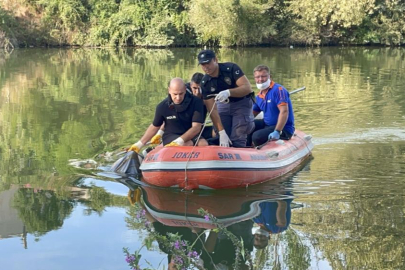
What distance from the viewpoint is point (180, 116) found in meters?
6.45

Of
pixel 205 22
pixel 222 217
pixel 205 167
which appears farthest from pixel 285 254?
pixel 205 22

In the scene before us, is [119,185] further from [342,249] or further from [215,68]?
[342,249]

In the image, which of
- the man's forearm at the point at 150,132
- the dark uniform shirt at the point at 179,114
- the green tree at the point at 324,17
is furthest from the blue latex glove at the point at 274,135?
the green tree at the point at 324,17

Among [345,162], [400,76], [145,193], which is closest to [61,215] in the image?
[145,193]

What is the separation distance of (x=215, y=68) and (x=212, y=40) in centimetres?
2981

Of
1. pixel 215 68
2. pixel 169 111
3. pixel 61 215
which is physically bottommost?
pixel 61 215

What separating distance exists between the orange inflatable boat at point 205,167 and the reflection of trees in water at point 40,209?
985 millimetres

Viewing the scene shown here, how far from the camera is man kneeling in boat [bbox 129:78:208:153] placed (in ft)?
20.3

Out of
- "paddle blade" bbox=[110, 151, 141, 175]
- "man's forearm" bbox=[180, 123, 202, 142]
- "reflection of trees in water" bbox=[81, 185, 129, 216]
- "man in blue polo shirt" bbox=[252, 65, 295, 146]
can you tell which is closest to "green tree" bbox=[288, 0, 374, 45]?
"man in blue polo shirt" bbox=[252, 65, 295, 146]

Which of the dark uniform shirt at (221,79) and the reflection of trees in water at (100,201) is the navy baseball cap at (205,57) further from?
the reflection of trees in water at (100,201)

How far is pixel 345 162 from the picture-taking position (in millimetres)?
7516

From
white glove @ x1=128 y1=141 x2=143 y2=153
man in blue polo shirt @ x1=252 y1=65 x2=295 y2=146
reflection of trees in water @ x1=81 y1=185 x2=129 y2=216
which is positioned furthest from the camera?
man in blue polo shirt @ x1=252 y1=65 x2=295 y2=146

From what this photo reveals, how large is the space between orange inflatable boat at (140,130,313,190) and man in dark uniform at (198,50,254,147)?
416mm

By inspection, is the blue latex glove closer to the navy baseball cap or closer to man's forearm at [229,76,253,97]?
man's forearm at [229,76,253,97]
